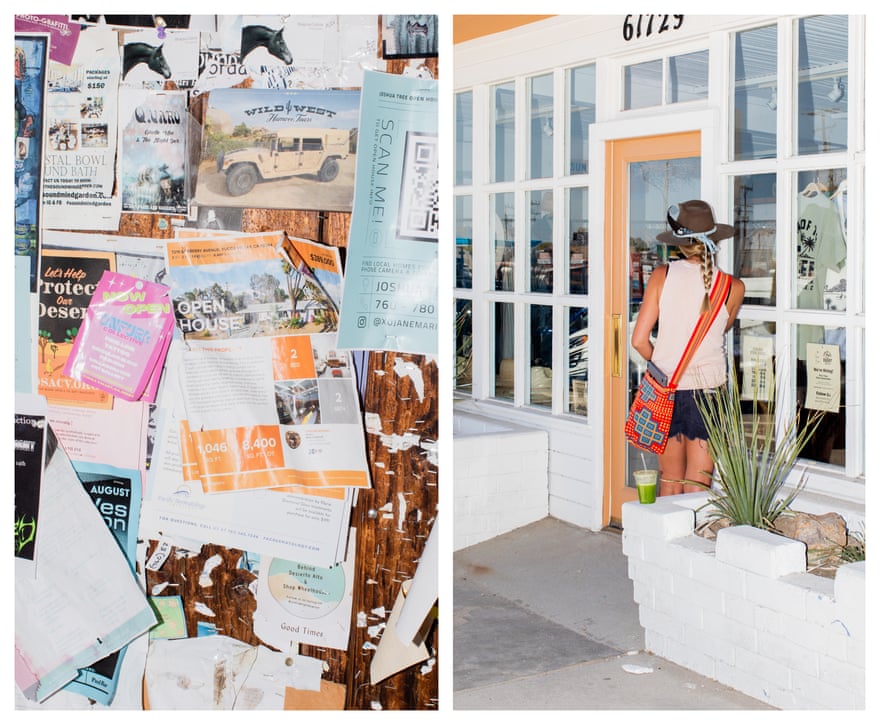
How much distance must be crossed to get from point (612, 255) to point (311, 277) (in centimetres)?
366

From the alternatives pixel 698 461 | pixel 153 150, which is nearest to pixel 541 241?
pixel 698 461

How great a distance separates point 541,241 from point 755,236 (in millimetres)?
1826

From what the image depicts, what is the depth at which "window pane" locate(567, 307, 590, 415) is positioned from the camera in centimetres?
706

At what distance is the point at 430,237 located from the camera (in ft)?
11.3

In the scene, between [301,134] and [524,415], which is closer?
[301,134]

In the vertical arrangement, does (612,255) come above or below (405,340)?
above

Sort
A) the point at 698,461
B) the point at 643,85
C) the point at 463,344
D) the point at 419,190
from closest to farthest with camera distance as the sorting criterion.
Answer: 1. the point at 419,190
2. the point at 698,461
3. the point at 643,85
4. the point at 463,344

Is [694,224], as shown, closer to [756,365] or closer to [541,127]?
[756,365]

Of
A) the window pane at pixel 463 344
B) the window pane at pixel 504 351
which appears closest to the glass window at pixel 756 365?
the window pane at pixel 504 351

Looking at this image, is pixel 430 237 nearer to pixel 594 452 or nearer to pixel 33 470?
pixel 33 470

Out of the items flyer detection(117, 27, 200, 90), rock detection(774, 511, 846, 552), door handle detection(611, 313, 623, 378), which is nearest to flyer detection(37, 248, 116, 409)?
flyer detection(117, 27, 200, 90)

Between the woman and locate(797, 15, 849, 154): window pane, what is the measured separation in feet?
2.00

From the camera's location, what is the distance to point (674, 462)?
584 centimetres

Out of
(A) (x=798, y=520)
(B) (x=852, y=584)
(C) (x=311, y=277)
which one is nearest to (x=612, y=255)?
(A) (x=798, y=520)
